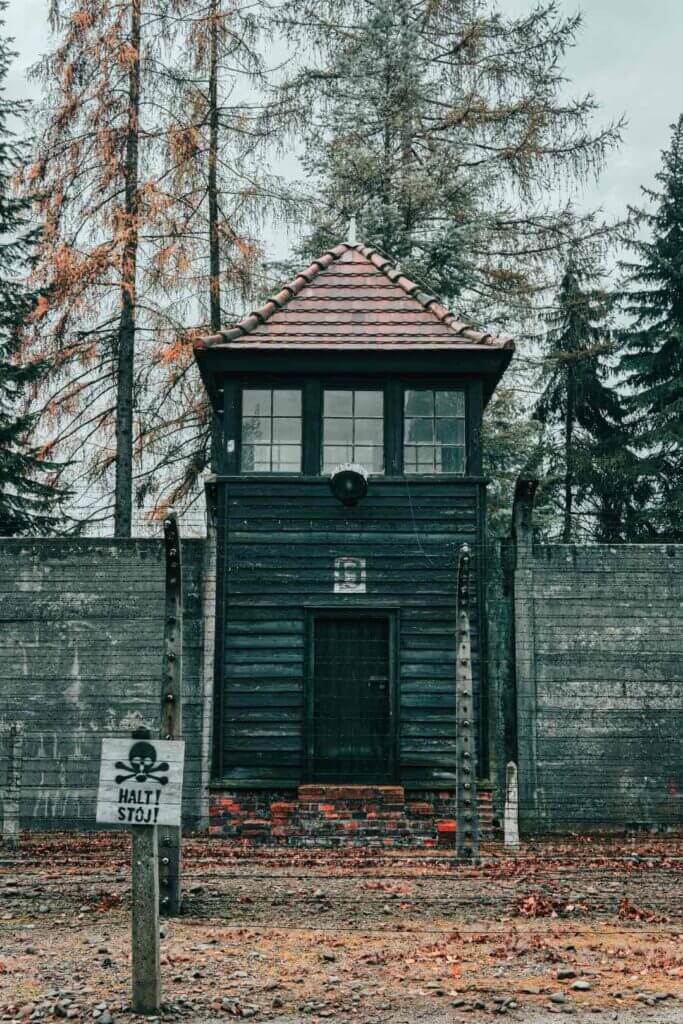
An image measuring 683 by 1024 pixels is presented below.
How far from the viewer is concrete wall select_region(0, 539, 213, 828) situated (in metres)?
14.2

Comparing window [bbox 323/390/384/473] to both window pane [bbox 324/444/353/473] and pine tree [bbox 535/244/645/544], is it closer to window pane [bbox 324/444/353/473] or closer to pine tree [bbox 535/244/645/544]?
window pane [bbox 324/444/353/473]

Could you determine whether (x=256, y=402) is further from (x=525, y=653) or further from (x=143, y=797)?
(x=143, y=797)

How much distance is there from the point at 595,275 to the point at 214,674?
12.6 metres

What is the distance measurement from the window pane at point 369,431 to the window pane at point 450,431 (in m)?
0.67

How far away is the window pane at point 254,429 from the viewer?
14555 mm

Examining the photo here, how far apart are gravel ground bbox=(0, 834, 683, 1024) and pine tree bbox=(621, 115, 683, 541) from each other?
1269 cm

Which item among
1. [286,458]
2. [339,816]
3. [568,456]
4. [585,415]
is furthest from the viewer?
[585,415]

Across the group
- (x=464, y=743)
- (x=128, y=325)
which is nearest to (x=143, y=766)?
(x=464, y=743)

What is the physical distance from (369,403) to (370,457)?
2.10 feet

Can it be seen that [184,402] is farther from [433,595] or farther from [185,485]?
[433,595]

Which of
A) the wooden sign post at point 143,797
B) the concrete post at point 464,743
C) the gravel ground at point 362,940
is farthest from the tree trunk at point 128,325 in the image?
the wooden sign post at point 143,797

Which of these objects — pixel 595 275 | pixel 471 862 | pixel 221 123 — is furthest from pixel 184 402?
pixel 471 862

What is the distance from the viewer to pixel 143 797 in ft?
23.0

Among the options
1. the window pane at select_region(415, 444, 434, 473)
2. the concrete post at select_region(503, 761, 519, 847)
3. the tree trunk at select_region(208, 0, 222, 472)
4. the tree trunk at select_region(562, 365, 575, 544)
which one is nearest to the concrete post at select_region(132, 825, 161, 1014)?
the concrete post at select_region(503, 761, 519, 847)
